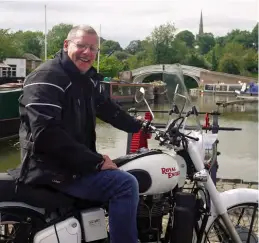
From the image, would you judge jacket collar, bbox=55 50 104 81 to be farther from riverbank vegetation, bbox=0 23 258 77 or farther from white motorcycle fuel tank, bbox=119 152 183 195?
riverbank vegetation, bbox=0 23 258 77

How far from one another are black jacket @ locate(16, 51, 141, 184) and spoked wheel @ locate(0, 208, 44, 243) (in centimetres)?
25

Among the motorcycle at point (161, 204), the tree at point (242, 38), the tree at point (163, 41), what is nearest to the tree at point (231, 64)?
the tree at point (163, 41)

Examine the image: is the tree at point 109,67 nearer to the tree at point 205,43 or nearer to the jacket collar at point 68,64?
the tree at point 205,43

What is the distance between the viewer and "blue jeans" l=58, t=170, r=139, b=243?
8.62ft

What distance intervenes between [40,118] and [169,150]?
3.17 feet

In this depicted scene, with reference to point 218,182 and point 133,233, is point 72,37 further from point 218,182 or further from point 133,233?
point 218,182

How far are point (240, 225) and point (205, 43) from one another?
306ft

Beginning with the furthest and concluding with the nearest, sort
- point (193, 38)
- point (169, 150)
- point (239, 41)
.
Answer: point (193, 38) < point (239, 41) < point (169, 150)

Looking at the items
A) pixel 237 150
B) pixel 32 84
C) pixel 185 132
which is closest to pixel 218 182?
pixel 185 132

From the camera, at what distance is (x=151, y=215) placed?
289 centimetres

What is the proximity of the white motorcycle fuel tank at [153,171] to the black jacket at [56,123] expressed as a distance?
26 cm

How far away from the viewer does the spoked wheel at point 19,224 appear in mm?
2703

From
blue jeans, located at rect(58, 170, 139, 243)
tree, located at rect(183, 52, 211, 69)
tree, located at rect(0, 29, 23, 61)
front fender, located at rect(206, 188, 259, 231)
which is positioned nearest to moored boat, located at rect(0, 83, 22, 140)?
front fender, located at rect(206, 188, 259, 231)

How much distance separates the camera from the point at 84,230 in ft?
8.93
